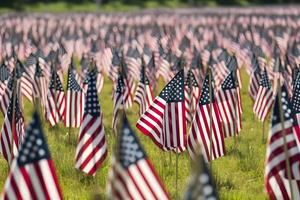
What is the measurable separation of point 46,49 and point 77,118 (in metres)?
15.3

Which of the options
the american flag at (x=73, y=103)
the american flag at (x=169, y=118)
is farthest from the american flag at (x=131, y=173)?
the american flag at (x=73, y=103)

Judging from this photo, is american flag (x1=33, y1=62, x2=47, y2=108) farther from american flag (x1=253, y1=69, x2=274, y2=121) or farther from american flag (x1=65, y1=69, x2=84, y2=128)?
american flag (x1=253, y1=69, x2=274, y2=121)

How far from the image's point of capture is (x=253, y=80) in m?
19.0

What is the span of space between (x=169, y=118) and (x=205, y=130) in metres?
0.76

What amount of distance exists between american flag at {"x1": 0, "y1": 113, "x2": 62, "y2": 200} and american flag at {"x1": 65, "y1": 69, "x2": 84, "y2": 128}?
7.09 meters

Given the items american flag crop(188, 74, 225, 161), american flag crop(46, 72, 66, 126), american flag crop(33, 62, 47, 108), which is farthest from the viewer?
american flag crop(33, 62, 47, 108)

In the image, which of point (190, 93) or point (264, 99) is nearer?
point (264, 99)

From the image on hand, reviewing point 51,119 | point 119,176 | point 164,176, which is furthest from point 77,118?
point 119,176

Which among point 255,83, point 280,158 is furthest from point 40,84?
point 280,158

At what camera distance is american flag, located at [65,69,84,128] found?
1510 centimetres

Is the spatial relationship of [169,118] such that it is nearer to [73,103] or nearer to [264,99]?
[73,103]

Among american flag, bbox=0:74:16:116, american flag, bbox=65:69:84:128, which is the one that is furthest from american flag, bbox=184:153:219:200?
american flag, bbox=0:74:16:116

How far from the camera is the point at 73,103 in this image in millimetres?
15211

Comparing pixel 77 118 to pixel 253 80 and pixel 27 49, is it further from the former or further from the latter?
pixel 27 49
